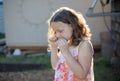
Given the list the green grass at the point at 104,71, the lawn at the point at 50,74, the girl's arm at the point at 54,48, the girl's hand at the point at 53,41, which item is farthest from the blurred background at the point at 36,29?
the girl's hand at the point at 53,41

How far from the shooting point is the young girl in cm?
265

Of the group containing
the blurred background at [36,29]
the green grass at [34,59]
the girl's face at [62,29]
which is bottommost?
the green grass at [34,59]

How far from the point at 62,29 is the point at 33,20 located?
7.78 m

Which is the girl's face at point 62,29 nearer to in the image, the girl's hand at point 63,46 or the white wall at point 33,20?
the girl's hand at point 63,46

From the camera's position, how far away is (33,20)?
10.4m

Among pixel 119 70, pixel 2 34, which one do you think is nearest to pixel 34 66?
pixel 119 70

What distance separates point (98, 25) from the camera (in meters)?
10.1

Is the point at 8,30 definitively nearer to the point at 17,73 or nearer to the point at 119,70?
the point at 17,73

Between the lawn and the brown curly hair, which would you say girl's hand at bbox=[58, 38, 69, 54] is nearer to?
the brown curly hair

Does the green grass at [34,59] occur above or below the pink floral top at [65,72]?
below

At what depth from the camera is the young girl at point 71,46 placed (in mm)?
2648

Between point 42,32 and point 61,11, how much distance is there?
7703 millimetres

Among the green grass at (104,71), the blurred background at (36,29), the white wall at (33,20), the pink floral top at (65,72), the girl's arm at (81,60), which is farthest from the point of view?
the white wall at (33,20)

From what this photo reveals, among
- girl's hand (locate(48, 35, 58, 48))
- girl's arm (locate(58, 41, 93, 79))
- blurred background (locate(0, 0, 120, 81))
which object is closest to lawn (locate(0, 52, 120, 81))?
blurred background (locate(0, 0, 120, 81))
